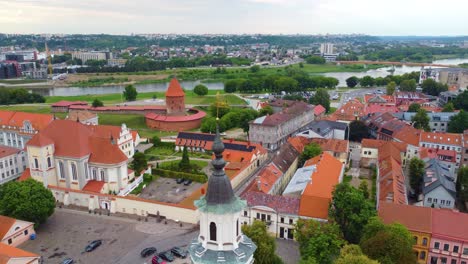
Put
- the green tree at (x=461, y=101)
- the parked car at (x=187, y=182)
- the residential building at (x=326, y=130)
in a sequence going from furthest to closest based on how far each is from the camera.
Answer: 1. the green tree at (x=461, y=101)
2. the residential building at (x=326, y=130)
3. the parked car at (x=187, y=182)

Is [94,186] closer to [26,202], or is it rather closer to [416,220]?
[26,202]

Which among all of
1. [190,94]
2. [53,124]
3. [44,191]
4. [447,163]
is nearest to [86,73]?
[190,94]

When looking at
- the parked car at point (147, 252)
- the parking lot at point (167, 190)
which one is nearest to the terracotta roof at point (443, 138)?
the parking lot at point (167, 190)

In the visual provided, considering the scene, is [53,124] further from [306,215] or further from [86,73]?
[86,73]

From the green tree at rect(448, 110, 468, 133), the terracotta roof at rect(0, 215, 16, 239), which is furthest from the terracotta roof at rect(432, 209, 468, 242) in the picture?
the green tree at rect(448, 110, 468, 133)

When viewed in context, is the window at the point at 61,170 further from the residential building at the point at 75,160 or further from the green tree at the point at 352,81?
the green tree at the point at 352,81

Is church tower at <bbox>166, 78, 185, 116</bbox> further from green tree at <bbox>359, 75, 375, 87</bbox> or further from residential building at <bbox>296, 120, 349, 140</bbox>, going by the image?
green tree at <bbox>359, 75, 375, 87</bbox>
